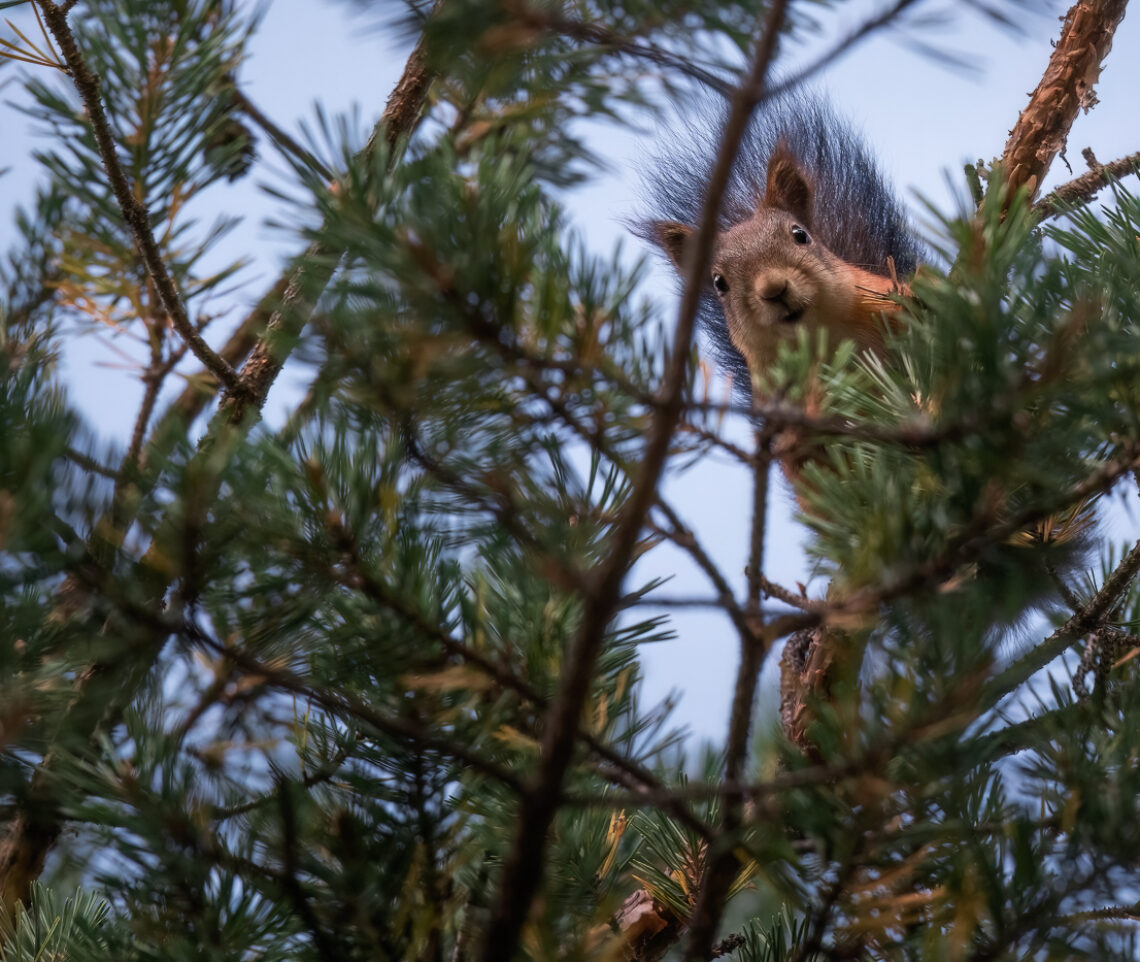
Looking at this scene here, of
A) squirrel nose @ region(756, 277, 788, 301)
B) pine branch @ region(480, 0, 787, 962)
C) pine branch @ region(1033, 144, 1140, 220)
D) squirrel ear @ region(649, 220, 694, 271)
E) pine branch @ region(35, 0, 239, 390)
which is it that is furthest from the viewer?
squirrel ear @ region(649, 220, 694, 271)

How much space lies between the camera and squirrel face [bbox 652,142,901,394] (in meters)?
1.55

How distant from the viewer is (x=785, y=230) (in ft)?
5.71

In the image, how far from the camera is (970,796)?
0.65 m

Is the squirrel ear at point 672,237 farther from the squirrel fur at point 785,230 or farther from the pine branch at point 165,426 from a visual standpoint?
the pine branch at point 165,426

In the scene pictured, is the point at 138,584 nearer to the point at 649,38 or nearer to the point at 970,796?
the point at 649,38

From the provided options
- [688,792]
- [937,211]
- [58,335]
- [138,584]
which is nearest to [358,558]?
[138,584]

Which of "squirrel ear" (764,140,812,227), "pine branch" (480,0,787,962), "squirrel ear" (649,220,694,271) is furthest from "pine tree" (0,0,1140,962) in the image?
"squirrel ear" (764,140,812,227)

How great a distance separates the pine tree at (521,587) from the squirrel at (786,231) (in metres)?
0.82

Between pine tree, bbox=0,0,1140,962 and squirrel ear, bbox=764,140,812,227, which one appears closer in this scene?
pine tree, bbox=0,0,1140,962

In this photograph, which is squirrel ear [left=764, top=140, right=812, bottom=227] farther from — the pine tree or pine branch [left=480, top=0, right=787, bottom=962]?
pine branch [left=480, top=0, right=787, bottom=962]

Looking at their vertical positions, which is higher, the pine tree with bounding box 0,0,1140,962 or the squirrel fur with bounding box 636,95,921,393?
the squirrel fur with bounding box 636,95,921,393

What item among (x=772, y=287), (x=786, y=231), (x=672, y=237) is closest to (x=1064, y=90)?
(x=772, y=287)

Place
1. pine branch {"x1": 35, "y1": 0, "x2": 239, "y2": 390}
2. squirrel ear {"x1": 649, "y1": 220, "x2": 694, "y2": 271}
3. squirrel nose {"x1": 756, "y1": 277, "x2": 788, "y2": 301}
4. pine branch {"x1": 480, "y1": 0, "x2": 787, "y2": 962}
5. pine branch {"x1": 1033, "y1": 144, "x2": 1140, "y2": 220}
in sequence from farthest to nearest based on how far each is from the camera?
squirrel ear {"x1": 649, "y1": 220, "x2": 694, "y2": 271} → squirrel nose {"x1": 756, "y1": 277, "x2": 788, "y2": 301} → pine branch {"x1": 1033, "y1": 144, "x2": 1140, "y2": 220} → pine branch {"x1": 35, "y1": 0, "x2": 239, "y2": 390} → pine branch {"x1": 480, "y1": 0, "x2": 787, "y2": 962}

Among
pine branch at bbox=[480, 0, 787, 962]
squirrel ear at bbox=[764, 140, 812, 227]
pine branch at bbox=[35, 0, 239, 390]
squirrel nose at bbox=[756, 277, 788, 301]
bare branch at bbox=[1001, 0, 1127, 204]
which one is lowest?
pine branch at bbox=[480, 0, 787, 962]
